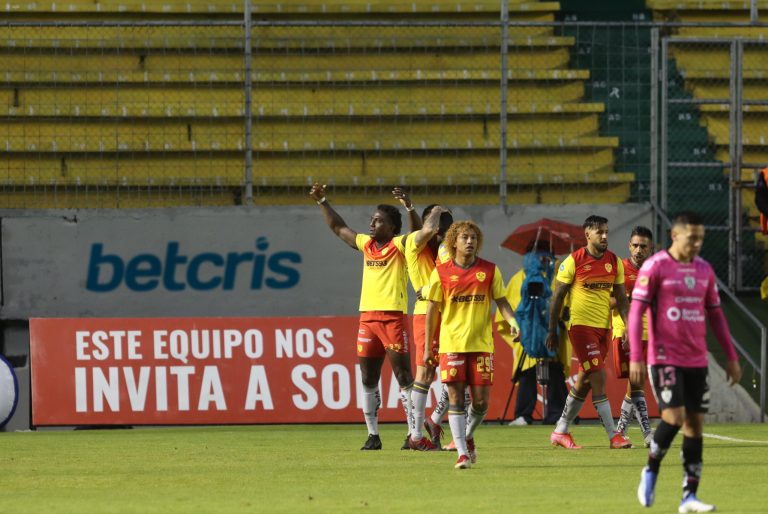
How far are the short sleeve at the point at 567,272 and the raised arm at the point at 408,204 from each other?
1.29 m

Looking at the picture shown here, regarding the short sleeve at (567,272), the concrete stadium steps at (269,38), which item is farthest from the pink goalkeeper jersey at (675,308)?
the concrete stadium steps at (269,38)

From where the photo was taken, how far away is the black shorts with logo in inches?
309

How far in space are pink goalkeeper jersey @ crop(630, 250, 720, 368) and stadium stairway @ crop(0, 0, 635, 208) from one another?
37.8 ft

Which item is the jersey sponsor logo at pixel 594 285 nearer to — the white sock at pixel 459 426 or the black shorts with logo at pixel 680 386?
the white sock at pixel 459 426

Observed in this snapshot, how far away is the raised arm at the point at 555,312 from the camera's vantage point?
39.3 ft

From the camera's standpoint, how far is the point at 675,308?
793 cm

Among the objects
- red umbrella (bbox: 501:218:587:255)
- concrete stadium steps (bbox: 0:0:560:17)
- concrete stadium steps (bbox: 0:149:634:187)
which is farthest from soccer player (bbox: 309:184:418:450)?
concrete stadium steps (bbox: 0:0:560:17)

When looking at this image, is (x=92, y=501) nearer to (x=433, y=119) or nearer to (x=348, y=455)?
(x=348, y=455)

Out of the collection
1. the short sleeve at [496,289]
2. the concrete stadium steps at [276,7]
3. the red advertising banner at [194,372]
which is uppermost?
the concrete stadium steps at [276,7]

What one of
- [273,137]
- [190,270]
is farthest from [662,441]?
[273,137]

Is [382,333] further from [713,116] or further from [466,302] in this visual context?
[713,116]

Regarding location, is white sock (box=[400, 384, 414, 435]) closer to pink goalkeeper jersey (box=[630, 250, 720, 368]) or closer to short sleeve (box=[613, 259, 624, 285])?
short sleeve (box=[613, 259, 624, 285])

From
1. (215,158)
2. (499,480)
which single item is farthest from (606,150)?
(499,480)

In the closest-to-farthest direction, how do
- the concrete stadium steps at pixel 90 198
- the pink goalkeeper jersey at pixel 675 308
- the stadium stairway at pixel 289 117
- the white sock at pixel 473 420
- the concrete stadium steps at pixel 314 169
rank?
the pink goalkeeper jersey at pixel 675 308 → the white sock at pixel 473 420 → the concrete stadium steps at pixel 90 198 → the concrete stadium steps at pixel 314 169 → the stadium stairway at pixel 289 117
